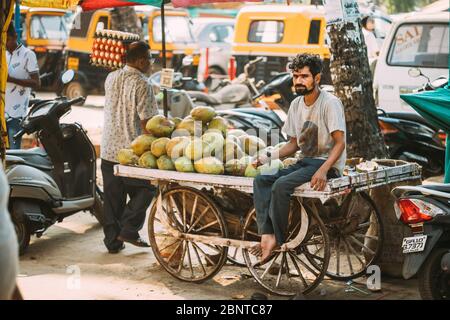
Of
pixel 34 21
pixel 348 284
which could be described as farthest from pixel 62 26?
pixel 348 284

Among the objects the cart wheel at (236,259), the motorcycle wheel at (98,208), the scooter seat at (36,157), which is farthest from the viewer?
the motorcycle wheel at (98,208)

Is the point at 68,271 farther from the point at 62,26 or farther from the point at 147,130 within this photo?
the point at 62,26

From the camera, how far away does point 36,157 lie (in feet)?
23.6

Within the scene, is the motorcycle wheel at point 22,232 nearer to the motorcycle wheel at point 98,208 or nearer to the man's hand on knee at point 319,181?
the motorcycle wheel at point 98,208

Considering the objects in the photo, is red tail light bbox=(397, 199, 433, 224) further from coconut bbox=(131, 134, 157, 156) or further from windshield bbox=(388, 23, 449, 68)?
windshield bbox=(388, 23, 449, 68)

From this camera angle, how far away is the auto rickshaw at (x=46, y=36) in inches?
743

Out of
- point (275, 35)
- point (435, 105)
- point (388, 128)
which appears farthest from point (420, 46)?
point (275, 35)

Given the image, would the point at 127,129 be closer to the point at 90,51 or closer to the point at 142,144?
the point at 142,144

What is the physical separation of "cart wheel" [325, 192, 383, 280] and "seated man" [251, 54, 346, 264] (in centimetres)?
50

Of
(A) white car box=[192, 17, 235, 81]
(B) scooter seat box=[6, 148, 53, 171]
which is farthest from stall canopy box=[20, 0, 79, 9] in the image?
(A) white car box=[192, 17, 235, 81]

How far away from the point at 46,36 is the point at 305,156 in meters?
14.8

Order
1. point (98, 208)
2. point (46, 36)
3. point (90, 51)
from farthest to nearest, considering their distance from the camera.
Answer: point (46, 36) → point (90, 51) → point (98, 208)

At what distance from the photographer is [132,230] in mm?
6688

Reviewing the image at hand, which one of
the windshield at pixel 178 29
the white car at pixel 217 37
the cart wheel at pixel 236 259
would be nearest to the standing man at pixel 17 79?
the cart wheel at pixel 236 259
